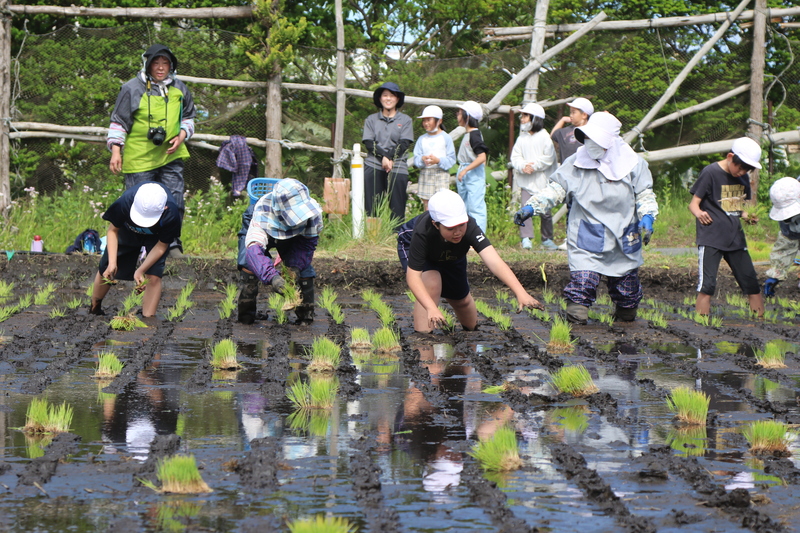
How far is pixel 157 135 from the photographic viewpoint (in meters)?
8.04

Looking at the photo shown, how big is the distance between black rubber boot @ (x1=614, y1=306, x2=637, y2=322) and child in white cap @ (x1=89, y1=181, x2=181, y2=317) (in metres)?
3.27

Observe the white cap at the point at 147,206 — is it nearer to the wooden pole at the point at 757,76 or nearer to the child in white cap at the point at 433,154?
the child in white cap at the point at 433,154

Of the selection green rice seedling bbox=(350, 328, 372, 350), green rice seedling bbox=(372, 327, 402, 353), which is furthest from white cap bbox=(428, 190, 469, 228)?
green rice seedling bbox=(350, 328, 372, 350)

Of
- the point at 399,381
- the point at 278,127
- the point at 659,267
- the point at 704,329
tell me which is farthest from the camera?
the point at 278,127

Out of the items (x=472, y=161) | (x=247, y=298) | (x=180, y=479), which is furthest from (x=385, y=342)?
(x=472, y=161)

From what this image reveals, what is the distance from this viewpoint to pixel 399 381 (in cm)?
499

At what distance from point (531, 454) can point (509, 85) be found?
30.5 feet

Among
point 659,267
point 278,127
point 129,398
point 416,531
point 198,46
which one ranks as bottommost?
point 416,531

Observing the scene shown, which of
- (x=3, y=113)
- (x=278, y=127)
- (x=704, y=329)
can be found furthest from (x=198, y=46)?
(x=704, y=329)

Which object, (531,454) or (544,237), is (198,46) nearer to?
(544,237)

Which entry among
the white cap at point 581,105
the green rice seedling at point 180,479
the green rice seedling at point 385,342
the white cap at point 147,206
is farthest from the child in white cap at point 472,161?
the green rice seedling at point 180,479

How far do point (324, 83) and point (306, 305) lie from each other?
6.58 meters

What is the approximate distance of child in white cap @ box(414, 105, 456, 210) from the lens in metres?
10.5

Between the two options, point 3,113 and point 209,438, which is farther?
point 3,113
